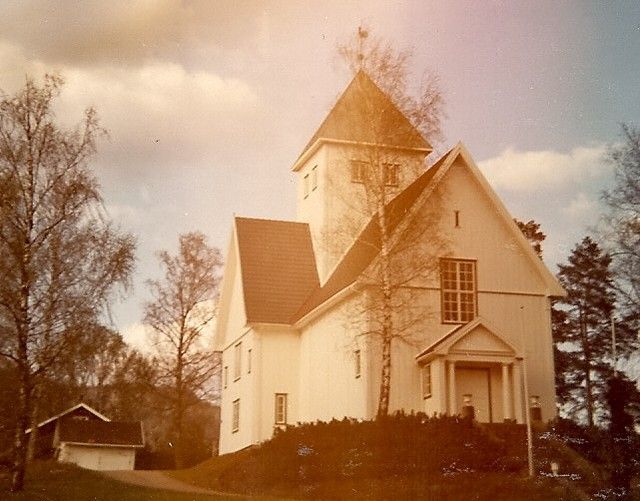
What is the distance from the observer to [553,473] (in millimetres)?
20156

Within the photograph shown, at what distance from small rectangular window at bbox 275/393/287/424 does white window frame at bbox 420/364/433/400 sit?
800cm

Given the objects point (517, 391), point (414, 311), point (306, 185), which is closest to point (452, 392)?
point (517, 391)

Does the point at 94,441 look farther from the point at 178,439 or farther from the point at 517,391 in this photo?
the point at 517,391

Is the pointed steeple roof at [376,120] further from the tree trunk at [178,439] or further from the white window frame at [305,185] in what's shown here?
the tree trunk at [178,439]

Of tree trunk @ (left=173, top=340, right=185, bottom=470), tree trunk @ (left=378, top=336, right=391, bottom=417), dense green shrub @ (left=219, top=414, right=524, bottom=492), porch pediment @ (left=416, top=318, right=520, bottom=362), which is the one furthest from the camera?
tree trunk @ (left=173, top=340, right=185, bottom=470)

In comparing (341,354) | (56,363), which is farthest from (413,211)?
(56,363)

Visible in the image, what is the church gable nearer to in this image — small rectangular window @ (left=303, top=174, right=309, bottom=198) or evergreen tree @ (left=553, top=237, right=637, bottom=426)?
small rectangular window @ (left=303, top=174, right=309, bottom=198)

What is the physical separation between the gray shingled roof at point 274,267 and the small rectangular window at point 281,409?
291 centimetres

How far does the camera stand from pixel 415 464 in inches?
827

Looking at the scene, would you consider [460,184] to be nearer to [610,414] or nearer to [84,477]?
[610,414]

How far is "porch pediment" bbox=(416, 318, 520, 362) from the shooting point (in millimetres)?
25891

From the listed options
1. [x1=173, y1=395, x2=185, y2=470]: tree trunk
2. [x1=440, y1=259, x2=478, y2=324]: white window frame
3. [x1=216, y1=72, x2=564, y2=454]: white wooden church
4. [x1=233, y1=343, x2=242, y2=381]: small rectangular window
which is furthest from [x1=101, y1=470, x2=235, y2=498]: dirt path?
[x1=173, y1=395, x2=185, y2=470]: tree trunk

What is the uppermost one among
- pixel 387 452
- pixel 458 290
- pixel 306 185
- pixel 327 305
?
pixel 306 185

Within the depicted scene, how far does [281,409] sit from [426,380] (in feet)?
27.2
